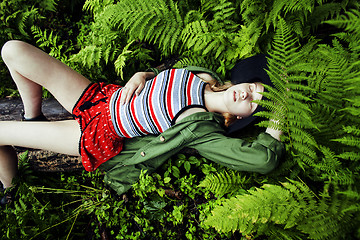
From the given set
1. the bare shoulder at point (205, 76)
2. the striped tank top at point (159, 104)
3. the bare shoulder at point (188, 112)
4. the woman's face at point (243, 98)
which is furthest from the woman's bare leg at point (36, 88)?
the woman's face at point (243, 98)

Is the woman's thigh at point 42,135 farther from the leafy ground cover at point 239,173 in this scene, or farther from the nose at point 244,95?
the nose at point 244,95

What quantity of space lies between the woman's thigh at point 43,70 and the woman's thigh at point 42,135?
33 centimetres

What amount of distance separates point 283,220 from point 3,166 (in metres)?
3.10

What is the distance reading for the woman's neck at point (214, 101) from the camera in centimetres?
229

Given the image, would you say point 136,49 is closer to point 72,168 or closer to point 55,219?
point 72,168

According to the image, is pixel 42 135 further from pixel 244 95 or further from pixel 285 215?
pixel 285 215

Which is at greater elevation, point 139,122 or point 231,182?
point 139,122

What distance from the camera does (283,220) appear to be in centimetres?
147

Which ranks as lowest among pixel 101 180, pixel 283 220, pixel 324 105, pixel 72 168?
pixel 101 180

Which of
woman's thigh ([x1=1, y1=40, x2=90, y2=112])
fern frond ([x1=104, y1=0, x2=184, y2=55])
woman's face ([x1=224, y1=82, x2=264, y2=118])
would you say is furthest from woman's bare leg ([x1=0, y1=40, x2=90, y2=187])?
woman's face ([x1=224, y1=82, x2=264, y2=118])

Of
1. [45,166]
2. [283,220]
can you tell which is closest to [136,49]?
[45,166]

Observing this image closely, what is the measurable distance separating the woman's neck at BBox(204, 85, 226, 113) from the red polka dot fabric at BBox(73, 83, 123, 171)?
1.13 metres

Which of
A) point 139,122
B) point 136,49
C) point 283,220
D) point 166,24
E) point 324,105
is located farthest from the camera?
point 136,49

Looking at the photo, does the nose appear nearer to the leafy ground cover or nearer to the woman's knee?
the leafy ground cover
